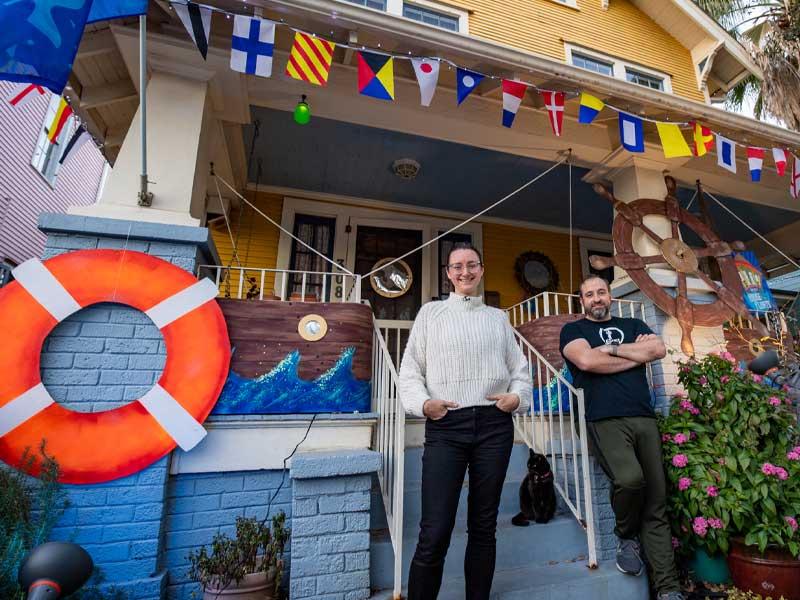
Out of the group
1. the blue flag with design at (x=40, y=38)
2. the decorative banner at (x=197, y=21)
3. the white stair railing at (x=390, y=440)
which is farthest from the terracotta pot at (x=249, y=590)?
the decorative banner at (x=197, y=21)

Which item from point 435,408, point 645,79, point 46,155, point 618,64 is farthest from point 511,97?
point 46,155

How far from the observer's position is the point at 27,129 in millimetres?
7215

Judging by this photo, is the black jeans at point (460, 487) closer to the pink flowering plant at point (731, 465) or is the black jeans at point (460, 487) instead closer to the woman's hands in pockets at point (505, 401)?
the woman's hands in pockets at point (505, 401)

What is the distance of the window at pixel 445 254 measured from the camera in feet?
18.5

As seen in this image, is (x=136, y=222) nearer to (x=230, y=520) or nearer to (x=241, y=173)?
(x=230, y=520)

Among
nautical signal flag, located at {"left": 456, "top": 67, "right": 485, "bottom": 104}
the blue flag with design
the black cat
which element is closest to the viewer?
the blue flag with design

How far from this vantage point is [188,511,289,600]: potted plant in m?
1.92

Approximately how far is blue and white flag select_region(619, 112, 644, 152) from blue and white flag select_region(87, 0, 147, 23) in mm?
3540

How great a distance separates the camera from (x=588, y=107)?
346 centimetres

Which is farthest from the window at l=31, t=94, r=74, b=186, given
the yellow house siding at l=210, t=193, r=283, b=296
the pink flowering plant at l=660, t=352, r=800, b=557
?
the pink flowering plant at l=660, t=352, r=800, b=557

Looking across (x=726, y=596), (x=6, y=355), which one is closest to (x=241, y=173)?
(x=6, y=355)

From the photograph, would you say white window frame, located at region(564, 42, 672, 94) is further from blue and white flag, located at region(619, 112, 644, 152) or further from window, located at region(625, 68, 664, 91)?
blue and white flag, located at region(619, 112, 644, 152)

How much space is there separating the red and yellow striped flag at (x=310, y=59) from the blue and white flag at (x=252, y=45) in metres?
0.15

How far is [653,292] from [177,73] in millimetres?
4273
